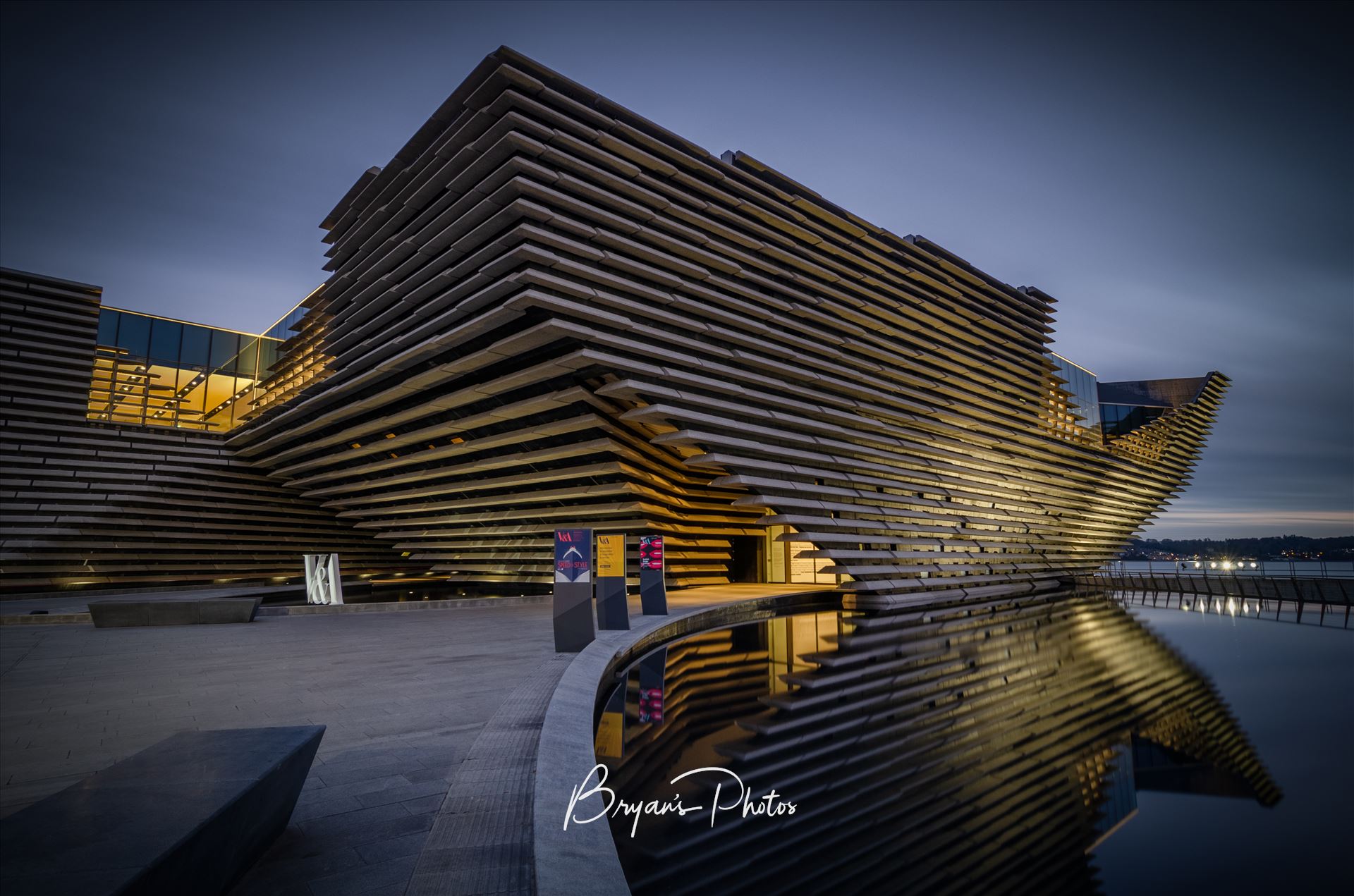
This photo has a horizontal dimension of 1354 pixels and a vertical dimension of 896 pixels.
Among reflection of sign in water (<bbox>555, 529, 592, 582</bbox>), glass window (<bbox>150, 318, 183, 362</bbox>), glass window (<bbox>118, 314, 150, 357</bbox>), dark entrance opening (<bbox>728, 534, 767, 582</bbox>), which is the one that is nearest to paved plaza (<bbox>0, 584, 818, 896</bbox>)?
reflection of sign in water (<bbox>555, 529, 592, 582</bbox>)

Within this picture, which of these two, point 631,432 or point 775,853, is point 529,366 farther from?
point 775,853

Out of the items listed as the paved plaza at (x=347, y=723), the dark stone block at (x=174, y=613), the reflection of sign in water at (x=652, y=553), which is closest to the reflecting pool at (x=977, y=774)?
the paved plaza at (x=347, y=723)

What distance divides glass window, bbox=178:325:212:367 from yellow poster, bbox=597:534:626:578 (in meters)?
27.0

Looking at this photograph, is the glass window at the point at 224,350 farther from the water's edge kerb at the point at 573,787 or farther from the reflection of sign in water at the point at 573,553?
the water's edge kerb at the point at 573,787

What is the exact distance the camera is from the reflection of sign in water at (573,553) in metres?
9.57

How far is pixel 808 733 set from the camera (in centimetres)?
626

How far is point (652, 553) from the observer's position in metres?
14.9

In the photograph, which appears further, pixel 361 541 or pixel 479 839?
pixel 361 541

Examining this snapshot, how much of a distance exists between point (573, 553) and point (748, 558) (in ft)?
72.6

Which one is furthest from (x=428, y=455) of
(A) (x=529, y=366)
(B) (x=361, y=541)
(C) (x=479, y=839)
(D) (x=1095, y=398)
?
(D) (x=1095, y=398)

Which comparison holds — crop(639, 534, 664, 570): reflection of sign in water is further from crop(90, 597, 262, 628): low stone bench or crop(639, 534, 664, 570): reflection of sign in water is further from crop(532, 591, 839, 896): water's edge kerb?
crop(90, 597, 262, 628): low stone bench

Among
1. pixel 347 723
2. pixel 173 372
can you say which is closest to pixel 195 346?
pixel 173 372

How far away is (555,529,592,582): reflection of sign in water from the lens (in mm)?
9570

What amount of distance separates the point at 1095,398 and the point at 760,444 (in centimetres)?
3840
